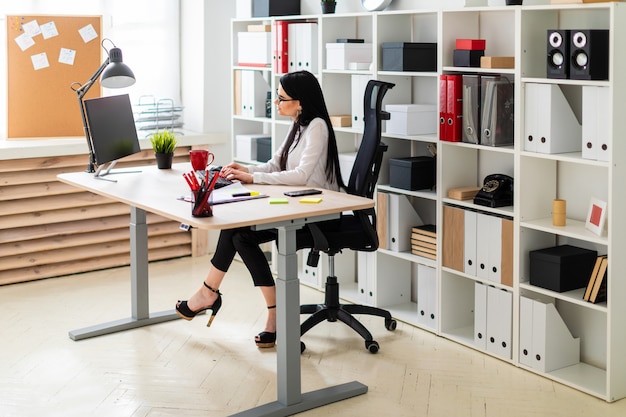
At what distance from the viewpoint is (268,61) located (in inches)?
229

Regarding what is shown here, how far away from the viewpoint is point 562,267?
4.00 m

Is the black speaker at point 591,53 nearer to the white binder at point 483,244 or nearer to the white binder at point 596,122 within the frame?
the white binder at point 596,122

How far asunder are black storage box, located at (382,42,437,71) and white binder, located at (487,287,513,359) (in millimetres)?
1242

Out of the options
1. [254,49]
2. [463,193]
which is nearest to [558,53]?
[463,193]

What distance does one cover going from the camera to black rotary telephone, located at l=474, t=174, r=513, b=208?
436 cm

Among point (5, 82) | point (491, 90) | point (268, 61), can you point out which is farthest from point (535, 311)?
point (5, 82)

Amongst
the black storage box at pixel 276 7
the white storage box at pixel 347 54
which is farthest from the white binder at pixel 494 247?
the black storage box at pixel 276 7

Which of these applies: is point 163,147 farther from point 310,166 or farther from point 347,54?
point 347,54

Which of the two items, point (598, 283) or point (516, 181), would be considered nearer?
point (598, 283)

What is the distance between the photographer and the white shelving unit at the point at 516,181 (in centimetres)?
382

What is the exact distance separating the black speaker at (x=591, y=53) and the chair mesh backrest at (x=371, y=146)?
0.98 meters

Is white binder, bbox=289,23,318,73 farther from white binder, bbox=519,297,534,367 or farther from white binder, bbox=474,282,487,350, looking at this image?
white binder, bbox=519,297,534,367

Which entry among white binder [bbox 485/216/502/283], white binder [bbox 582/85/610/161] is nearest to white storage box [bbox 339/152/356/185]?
white binder [bbox 485/216/502/283]

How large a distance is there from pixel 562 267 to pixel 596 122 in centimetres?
68
